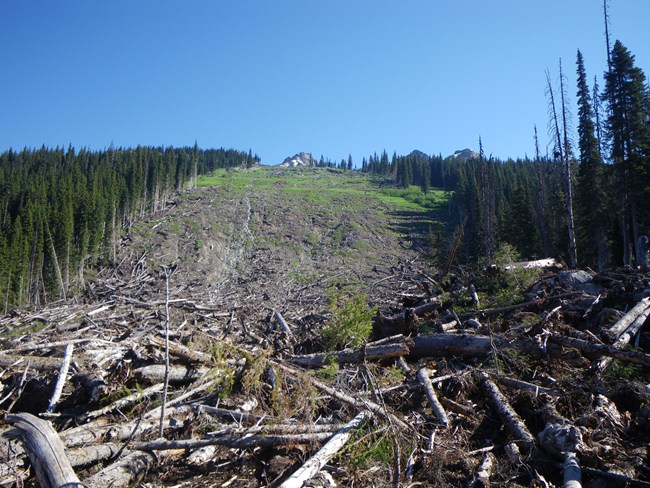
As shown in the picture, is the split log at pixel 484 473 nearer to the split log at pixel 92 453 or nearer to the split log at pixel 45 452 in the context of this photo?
the split log at pixel 45 452

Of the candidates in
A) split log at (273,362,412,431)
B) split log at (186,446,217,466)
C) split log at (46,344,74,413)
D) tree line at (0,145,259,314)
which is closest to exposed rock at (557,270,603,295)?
split log at (273,362,412,431)

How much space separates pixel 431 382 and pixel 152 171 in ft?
226

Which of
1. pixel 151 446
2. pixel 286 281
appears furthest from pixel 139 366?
pixel 286 281

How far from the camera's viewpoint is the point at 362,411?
544cm

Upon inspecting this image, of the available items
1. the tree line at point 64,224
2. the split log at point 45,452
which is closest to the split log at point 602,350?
the split log at point 45,452

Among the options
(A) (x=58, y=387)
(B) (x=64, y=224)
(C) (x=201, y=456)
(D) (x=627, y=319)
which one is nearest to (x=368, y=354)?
(C) (x=201, y=456)

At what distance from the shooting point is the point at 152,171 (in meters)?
66.9

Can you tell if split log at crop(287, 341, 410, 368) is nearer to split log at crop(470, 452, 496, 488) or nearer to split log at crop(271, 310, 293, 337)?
split log at crop(470, 452, 496, 488)

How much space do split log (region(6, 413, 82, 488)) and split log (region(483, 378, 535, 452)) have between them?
4848 mm

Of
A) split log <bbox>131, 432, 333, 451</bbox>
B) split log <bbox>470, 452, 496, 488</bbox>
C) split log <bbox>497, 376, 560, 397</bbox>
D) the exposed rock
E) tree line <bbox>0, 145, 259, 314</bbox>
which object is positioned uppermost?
tree line <bbox>0, 145, 259, 314</bbox>

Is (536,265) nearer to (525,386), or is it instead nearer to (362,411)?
(525,386)

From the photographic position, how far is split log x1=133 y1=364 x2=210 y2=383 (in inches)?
266

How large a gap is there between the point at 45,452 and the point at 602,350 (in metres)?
7.64

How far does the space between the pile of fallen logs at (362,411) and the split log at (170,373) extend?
0.07ft
